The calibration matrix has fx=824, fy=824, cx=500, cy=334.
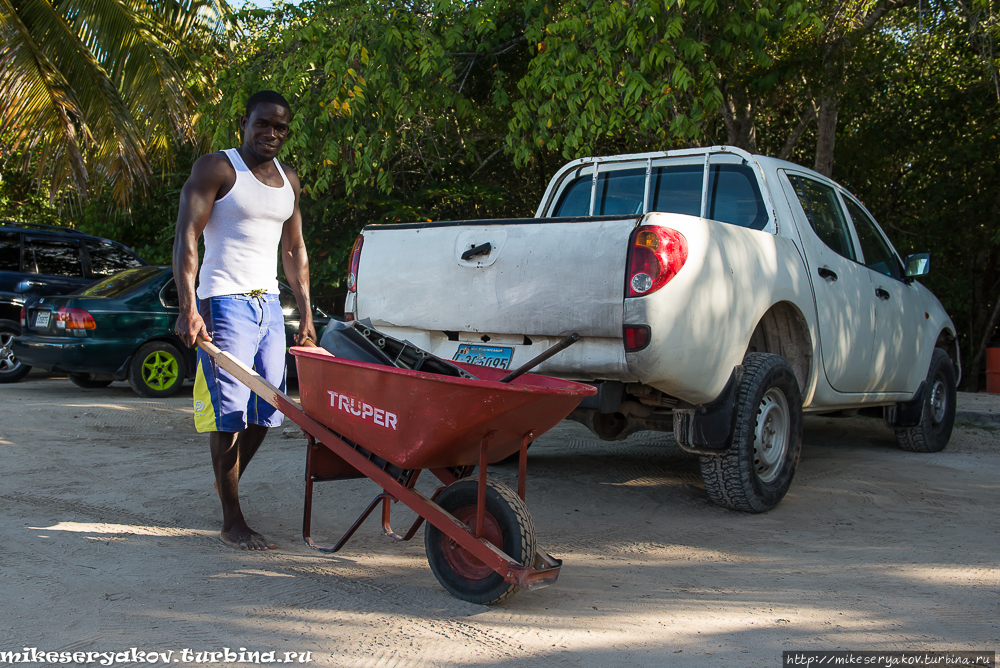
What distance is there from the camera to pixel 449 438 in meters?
3.04

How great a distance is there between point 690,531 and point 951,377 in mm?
3970

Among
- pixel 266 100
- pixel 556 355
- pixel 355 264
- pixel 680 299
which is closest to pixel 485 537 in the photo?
pixel 556 355

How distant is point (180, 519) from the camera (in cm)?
423

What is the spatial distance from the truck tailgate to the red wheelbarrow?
746mm

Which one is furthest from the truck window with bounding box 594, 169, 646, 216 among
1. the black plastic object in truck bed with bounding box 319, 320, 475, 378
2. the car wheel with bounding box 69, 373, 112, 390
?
the car wheel with bounding box 69, 373, 112, 390

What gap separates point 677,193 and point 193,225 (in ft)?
10.5

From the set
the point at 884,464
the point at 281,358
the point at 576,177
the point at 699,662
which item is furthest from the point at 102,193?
the point at 699,662

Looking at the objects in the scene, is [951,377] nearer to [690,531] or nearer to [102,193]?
[690,531]

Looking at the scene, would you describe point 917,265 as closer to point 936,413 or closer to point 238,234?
point 936,413

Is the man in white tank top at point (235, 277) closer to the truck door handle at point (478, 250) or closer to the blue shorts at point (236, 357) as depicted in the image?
the blue shorts at point (236, 357)

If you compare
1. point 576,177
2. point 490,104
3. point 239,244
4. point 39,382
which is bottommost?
point 39,382

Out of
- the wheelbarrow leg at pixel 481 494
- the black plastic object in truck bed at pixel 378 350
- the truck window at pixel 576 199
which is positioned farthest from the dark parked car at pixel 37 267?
the wheelbarrow leg at pixel 481 494

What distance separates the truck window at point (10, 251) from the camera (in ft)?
34.4

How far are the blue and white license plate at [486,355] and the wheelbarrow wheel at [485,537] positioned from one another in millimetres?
1242
